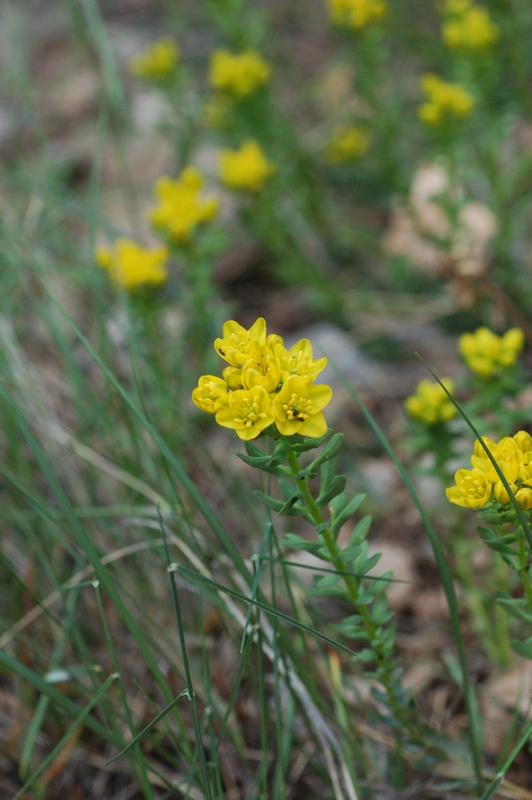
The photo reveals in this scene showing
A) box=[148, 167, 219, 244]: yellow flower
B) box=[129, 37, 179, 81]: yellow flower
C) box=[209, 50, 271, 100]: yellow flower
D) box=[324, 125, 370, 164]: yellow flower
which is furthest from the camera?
box=[324, 125, 370, 164]: yellow flower

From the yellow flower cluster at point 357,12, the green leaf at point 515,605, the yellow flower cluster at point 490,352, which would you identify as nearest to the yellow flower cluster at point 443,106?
the yellow flower cluster at point 357,12

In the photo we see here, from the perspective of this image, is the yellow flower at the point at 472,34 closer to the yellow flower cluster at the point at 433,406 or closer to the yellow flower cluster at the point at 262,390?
the yellow flower cluster at the point at 433,406

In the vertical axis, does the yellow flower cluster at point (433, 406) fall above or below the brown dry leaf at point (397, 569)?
above

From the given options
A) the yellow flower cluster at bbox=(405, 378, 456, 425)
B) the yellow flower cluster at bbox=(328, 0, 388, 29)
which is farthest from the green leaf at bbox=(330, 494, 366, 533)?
the yellow flower cluster at bbox=(328, 0, 388, 29)

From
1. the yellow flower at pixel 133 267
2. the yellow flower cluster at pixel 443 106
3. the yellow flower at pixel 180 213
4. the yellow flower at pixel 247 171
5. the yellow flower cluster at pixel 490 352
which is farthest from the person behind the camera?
the yellow flower at pixel 247 171

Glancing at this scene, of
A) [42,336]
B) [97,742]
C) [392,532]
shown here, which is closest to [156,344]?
[42,336]

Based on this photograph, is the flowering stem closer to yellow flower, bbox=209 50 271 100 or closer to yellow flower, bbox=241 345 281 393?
yellow flower, bbox=241 345 281 393

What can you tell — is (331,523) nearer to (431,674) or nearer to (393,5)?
(431,674)
